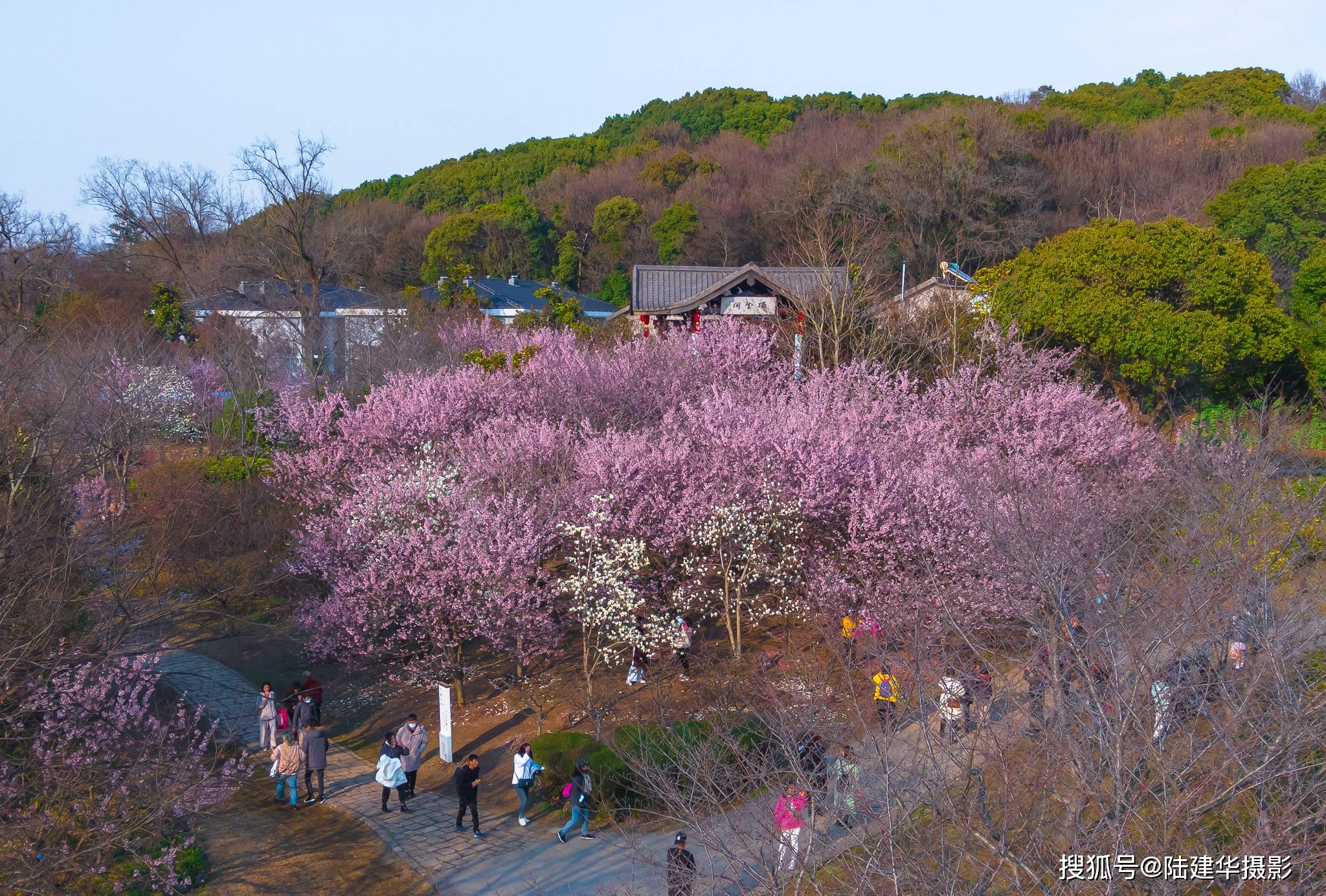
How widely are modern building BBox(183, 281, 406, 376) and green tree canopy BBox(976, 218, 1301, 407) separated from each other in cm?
1969

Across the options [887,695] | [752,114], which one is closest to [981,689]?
[887,695]

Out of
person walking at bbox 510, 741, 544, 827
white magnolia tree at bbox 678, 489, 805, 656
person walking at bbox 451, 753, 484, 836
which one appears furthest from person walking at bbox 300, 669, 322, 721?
white magnolia tree at bbox 678, 489, 805, 656

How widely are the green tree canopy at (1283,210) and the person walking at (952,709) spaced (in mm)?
28401

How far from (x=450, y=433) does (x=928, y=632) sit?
11286 mm

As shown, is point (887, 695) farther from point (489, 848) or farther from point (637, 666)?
point (637, 666)

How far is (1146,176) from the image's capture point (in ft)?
146

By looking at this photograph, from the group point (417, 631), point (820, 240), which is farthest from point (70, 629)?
point (820, 240)

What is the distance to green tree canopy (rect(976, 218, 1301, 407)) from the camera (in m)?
23.2

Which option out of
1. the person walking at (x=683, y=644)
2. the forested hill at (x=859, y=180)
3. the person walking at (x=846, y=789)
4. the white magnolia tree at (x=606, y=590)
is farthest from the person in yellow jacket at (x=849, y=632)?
the forested hill at (x=859, y=180)

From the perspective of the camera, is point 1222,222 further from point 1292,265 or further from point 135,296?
point 135,296

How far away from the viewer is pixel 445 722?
503 inches

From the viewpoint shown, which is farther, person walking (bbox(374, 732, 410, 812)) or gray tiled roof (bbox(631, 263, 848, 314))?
gray tiled roof (bbox(631, 263, 848, 314))

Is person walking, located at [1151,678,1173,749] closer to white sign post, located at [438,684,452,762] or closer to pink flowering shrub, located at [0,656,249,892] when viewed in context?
pink flowering shrub, located at [0,656,249,892]

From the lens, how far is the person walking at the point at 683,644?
46.2 feet
